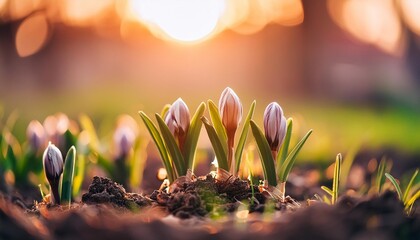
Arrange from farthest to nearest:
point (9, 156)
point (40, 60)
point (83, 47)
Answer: point (83, 47), point (40, 60), point (9, 156)

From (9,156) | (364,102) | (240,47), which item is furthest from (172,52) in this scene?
(9,156)

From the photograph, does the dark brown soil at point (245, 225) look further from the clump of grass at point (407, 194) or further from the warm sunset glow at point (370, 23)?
the warm sunset glow at point (370, 23)

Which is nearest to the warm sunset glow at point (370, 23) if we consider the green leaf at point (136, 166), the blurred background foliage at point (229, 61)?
the blurred background foliage at point (229, 61)

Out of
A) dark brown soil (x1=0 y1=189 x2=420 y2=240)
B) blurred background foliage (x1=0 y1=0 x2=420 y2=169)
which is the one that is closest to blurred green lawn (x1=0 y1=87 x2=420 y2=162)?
blurred background foliage (x1=0 y1=0 x2=420 y2=169)

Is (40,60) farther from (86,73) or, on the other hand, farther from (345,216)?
(345,216)

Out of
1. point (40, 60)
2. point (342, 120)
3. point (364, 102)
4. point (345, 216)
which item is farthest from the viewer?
point (40, 60)

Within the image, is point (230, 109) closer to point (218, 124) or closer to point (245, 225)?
point (218, 124)
